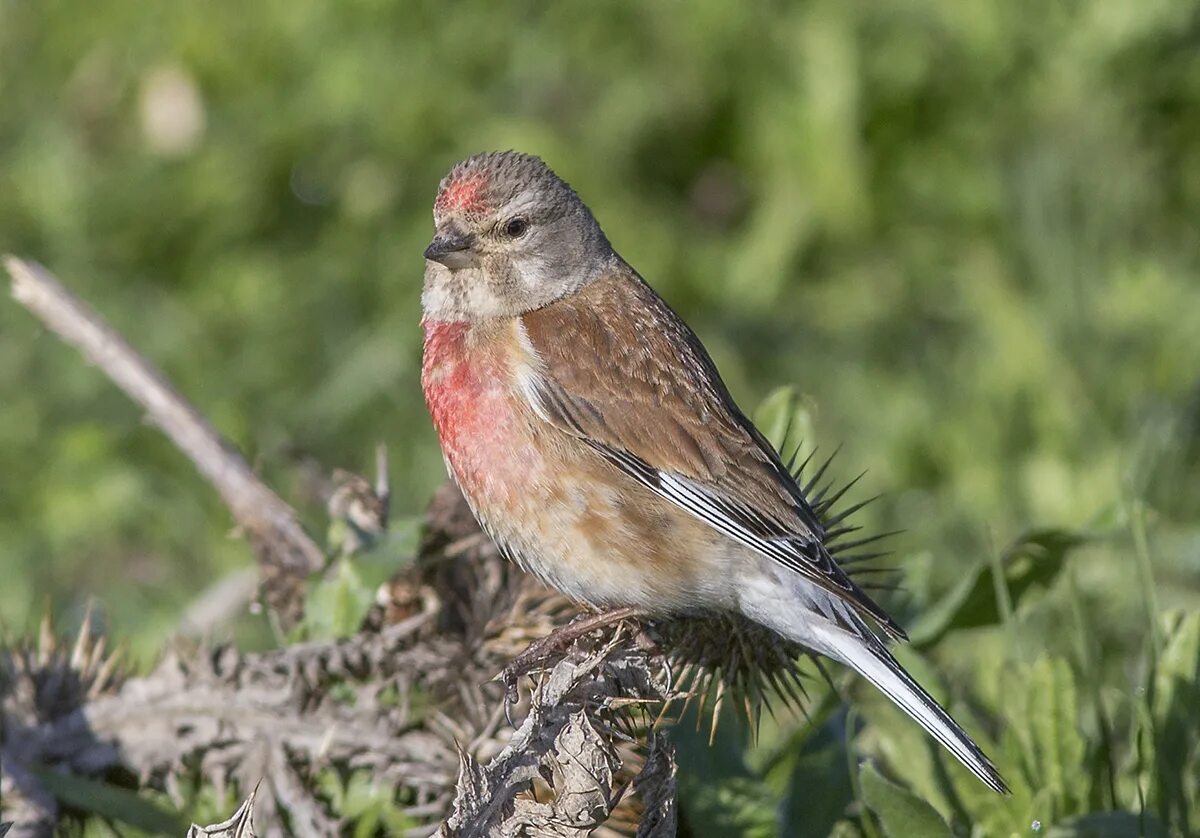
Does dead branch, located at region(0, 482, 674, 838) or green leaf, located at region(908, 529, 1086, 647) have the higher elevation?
green leaf, located at region(908, 529, 1086, 647)

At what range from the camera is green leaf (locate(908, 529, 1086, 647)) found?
347 centimetres

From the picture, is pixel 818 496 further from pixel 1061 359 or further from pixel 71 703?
pixel 1061 359

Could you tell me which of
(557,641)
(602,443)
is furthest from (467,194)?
(557,641)

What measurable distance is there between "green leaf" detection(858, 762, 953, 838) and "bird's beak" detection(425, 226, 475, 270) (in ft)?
4.61

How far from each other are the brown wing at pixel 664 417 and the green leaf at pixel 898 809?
1.35ft

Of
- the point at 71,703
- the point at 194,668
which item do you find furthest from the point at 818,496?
the point at 71,703

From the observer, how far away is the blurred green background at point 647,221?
5.71 meters

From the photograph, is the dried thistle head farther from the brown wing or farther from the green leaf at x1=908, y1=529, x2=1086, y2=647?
the green leaf at x1=908, y1=529, x2=1086, y2=647

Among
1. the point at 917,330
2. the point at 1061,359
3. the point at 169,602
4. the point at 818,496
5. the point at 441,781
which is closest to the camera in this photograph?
the point at 441,781

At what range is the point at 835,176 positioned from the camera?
659 cm

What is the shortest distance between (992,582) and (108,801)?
5.95 ft

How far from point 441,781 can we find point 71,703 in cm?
75

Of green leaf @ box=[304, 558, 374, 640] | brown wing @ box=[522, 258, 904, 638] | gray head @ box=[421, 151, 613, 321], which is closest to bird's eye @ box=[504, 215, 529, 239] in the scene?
gray head @ box=[421, 151, 613, 321]

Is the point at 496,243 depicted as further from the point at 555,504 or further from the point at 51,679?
the point at 51,679
